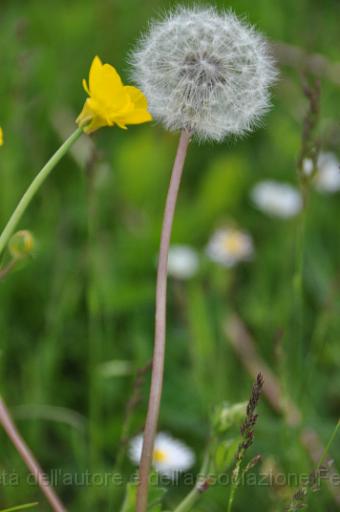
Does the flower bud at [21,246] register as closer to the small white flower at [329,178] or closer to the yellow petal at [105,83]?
the yellow petal at [105,83]

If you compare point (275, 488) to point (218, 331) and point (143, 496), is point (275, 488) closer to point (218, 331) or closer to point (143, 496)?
point (143, 496)

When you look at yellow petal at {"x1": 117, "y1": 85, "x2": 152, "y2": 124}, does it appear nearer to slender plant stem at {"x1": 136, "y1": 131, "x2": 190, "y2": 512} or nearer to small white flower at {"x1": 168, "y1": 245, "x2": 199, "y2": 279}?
slender plant stem at {"x1": 136, "y1": 131, "x2": 190, "y2": 512}

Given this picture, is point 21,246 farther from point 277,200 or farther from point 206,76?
point 277,200

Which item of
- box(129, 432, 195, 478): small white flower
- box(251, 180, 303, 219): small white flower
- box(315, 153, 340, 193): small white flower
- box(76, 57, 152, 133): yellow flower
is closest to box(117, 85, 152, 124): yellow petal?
box(76, 57, 152, 133): yellow flower

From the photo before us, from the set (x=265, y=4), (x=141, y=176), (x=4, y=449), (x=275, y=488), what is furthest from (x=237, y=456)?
(x=265, y=4)

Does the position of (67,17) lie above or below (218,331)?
above

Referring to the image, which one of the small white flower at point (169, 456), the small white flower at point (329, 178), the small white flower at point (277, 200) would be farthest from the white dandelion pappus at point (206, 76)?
the small white flower at point (329, 178)
